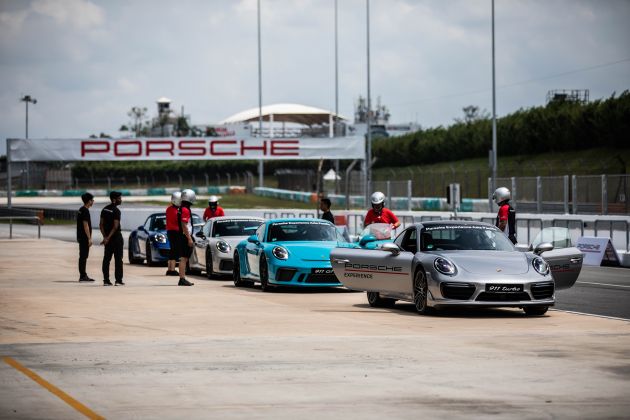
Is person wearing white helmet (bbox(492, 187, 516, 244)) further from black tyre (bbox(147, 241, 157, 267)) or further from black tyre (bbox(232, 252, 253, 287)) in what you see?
black tyre (bbox(147, 241, 157, 267))

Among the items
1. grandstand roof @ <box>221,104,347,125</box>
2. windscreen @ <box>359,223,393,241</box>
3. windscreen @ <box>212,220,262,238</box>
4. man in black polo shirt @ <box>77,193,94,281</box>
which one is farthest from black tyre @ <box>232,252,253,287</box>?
grandstand roof @ <box>221,104,347,125</box>

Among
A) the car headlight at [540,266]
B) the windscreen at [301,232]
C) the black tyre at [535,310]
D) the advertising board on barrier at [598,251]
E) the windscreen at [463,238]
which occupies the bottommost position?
the advertising board on barrier at [598,251]

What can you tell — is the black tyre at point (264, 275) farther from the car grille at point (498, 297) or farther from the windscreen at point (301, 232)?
the car grille at point (498, 297)

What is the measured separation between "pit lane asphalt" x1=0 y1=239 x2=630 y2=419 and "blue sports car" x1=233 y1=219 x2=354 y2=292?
6.46 ft

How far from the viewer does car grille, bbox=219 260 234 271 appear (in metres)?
24.8

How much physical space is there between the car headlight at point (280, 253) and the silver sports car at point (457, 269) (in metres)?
3.04

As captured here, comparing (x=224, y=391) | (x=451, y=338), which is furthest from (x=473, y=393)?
(x=451, y=338)

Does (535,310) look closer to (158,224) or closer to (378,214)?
(378,214)

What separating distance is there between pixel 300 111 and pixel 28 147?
112 meters

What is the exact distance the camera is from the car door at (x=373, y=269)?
55.6 ft

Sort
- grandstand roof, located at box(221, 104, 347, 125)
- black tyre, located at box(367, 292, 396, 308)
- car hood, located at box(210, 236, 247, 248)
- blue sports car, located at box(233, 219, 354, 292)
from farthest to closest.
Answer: grandstand roof, located at box(221, 104, 347, 125) < car hood, located at box(210, 236, 247, 248) < blue sports car, located at box(233, 219, 354, 292) < black tyre, located at box(367, 292, 396, 308)

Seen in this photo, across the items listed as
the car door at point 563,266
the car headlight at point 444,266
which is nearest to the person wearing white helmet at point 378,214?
the car door at point 563,266

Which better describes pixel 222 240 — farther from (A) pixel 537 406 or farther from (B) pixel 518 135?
(B) pixel 518 135

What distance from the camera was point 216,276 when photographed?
83.9 ft
